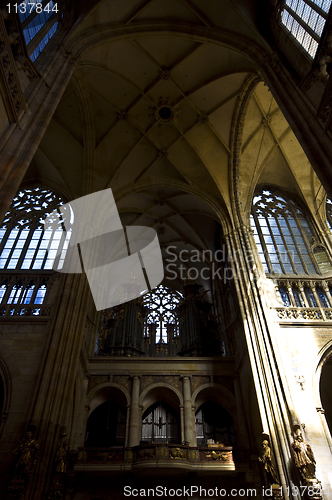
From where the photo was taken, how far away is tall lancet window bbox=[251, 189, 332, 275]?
1433cm

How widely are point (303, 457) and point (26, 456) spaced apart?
6.75 m

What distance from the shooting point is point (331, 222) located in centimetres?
1576

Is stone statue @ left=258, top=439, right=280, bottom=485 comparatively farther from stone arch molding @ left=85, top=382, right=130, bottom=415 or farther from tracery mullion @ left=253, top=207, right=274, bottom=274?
tracery mullion @ left=253, top=207, right=274, bottom=274

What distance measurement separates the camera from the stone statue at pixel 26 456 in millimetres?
8320

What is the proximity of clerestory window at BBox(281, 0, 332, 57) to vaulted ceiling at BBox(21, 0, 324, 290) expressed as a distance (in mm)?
3104

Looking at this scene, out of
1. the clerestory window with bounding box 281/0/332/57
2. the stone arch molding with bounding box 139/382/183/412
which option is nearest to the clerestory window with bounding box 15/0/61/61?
the clerestory window with bounding box 281/0/332/57

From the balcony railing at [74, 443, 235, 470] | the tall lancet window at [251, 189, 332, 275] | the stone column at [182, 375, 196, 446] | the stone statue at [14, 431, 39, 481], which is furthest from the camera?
the tall lancet window at [251, 189, 332, 275]

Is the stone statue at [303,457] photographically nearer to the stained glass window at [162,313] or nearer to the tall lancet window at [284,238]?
the tall lancet window at [284,238]

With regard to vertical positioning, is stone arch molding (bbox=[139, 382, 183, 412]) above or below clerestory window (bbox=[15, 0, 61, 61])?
below

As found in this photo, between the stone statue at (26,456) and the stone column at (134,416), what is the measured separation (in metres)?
4.72

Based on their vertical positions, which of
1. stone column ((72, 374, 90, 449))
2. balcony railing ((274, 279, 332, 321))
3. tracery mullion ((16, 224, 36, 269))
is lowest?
stone column ((72, 374, 90, 449))

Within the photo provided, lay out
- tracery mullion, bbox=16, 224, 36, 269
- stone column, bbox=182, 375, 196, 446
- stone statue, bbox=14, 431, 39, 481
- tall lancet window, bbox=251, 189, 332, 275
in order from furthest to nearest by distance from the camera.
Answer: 1. tall lancet window, bbox=251, 189, 332, 275
2. tracery mullion, bbox=16, 224, 36, 269
3. stone column, bbox=182, 375, 196, 446
4. stone statue, bbox=14, 431, 39, 481

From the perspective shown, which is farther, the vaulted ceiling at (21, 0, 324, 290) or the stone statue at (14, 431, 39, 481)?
the vaulted ceiling at (21, 0, 324, 290)

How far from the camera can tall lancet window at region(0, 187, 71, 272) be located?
47.1 feet
